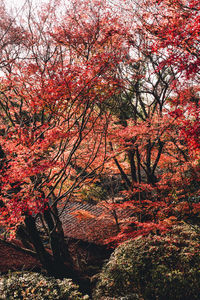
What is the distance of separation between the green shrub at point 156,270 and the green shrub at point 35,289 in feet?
4.79

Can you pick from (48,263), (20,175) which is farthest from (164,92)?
(48,263)

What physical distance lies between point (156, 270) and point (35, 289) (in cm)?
323

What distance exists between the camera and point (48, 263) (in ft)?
22.2

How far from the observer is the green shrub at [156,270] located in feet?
18.0

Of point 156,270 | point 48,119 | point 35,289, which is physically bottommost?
point 156,270

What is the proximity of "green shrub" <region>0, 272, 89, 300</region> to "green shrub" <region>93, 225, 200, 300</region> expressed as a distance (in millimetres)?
1459

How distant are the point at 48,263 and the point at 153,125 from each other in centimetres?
689

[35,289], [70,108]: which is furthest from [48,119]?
[35,289]

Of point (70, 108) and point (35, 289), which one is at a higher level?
point (70, 108)

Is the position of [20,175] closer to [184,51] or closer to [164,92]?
[184,51]

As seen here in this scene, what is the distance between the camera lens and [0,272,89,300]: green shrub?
5006 mm

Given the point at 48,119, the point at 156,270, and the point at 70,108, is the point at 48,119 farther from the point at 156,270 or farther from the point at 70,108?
the point at 156,270

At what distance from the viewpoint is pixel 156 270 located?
592 centimetres

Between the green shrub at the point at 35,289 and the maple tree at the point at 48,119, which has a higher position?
the maple tree at the point at 48,119
